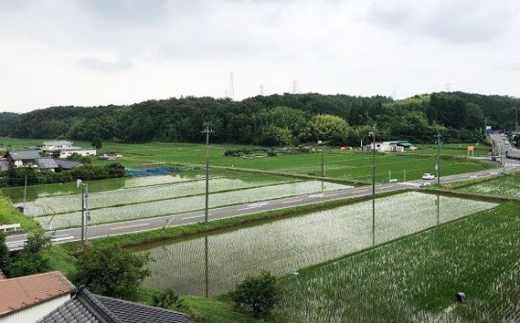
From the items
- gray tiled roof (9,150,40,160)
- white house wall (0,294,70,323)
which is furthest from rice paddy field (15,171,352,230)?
white house wall (0,294,70,323)

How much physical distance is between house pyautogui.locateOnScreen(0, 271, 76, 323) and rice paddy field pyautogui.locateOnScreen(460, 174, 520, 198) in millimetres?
29632

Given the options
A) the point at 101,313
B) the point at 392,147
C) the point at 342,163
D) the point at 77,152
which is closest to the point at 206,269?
the point at 101,313

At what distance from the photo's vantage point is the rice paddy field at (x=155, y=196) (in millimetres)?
26234

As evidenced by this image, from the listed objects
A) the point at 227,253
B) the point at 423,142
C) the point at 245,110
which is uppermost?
the point at 245,110

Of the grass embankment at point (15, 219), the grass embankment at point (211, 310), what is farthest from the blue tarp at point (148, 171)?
the grass embankment at point (211, 310)

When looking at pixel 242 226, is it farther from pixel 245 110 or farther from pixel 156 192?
pixel 245 110

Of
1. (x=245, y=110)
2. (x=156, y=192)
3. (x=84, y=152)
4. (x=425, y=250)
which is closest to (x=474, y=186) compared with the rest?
(x=425, y=250)

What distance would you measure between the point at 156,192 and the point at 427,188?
65.3ft

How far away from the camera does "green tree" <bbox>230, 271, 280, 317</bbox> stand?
41.0ft

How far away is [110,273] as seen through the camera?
13.0m

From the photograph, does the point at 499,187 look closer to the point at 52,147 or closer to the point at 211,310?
the point at 211,310

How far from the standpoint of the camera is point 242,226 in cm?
2408

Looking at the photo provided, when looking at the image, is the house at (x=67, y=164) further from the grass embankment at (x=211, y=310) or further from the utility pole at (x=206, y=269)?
the grass embankment at (x=211, y=310)

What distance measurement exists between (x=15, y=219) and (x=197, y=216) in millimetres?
9094
